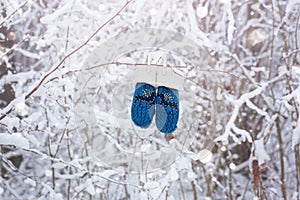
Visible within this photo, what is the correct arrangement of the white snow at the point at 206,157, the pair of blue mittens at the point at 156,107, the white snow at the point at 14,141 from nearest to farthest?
1. the white snow at the point at 14,141
2. the pair of blue mittens at the point at 156,107
3. the white snow at the point at 206,157

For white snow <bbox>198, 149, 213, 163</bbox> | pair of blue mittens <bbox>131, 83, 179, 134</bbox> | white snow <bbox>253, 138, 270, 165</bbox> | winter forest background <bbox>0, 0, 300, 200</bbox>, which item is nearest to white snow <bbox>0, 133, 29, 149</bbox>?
winter forest background <bbox>0, 0, 300, 200</bbox>

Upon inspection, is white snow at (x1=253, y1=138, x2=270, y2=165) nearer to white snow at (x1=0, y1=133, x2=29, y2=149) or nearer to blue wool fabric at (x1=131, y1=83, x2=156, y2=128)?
blue wool fabric at (x1=131, y1=83, x2=156, y2=128)

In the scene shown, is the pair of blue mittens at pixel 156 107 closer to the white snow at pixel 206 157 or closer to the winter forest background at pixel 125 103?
the winter forest background at pixel 125 103

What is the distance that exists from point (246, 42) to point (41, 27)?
2.46 meters

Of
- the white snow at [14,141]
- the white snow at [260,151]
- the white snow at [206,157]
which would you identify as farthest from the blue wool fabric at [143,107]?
the white snow at [260,151]

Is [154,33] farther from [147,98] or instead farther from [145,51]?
[147,98]

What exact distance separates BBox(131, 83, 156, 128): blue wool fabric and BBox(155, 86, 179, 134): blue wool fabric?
28 mm

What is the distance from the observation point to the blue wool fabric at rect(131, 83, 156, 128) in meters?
1.69

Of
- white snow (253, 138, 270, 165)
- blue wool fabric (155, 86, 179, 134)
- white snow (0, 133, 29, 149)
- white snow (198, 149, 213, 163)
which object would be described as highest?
blue wool fabric (155, 86, 179, 134)

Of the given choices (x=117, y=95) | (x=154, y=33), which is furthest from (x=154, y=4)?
(x=117, y=95)

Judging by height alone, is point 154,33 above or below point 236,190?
above

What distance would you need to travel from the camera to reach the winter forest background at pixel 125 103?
197 centimetres

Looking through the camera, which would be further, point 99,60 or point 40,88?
point 99,60

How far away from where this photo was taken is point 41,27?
4.73 m
